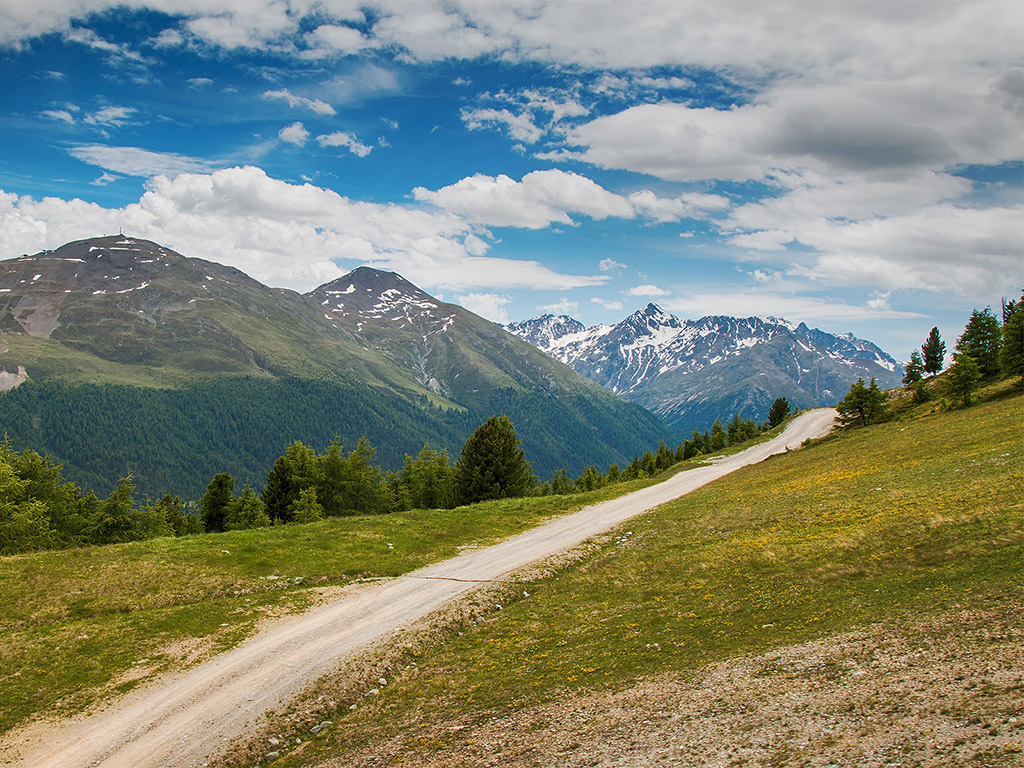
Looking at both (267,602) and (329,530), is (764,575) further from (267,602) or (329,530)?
(329,530)

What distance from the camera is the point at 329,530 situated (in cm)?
3566

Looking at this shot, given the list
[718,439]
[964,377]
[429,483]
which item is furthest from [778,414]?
[429,483]

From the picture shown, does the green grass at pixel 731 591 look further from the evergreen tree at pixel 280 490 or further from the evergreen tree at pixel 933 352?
the evergreen tree at pixel 933 352

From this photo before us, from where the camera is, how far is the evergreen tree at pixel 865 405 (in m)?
75.2

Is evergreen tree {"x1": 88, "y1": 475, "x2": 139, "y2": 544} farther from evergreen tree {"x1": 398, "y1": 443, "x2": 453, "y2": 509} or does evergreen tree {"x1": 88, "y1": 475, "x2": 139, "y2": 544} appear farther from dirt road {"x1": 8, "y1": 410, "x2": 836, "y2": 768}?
dirt road {"x1": 8, "y1": 410, "x2": 836, "y2": 768}

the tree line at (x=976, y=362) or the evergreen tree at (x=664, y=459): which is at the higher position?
the tree line at (x=976, y=362)

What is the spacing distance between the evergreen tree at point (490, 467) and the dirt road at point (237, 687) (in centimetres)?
2539

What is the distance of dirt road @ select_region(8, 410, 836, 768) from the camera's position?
14.8 metres

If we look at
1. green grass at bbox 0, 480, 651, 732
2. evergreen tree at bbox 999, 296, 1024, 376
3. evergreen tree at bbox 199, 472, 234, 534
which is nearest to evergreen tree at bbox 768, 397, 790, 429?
evergreen tree at bbox 999, 296, 1024, 376

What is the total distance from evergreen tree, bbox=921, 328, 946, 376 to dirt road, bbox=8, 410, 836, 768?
102m

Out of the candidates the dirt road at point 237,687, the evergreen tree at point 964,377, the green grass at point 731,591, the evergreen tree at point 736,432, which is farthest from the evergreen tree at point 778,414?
the dirt road at point 237,687

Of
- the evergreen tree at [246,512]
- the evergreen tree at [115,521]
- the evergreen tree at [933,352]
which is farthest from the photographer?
the evergreen tree at [933,352]

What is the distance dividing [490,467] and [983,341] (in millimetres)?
70582

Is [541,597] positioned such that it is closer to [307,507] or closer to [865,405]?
[307,507]
